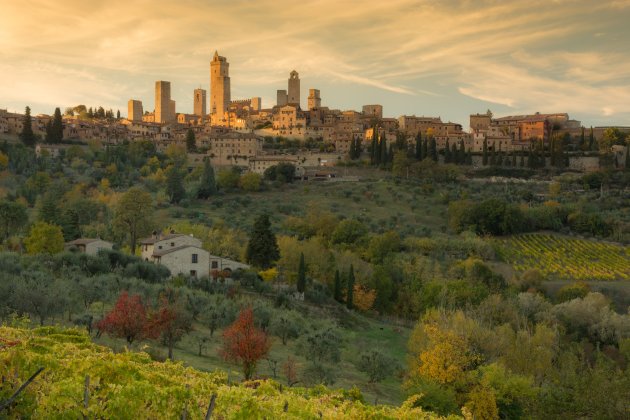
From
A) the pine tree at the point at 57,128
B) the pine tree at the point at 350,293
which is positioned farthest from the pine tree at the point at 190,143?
the pine tree at the point at 350,293

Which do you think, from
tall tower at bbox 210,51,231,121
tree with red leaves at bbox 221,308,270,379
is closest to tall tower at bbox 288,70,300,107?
tall tower at bbox 210,51,231,121

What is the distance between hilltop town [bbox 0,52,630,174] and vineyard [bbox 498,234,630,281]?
111ft

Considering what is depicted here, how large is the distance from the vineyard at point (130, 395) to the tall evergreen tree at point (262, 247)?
34391 millimetres

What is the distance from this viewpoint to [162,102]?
489 feet

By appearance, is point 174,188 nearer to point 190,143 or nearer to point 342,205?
point 342,205

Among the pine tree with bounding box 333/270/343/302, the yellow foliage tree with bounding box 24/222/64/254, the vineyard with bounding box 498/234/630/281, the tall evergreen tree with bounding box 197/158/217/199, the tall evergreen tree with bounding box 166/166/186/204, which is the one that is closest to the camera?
the yellow foliage tree with bounding box 24/222/64/254

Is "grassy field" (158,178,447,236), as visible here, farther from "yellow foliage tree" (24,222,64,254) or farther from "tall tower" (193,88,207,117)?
"tall tower" (193,88,207,117)

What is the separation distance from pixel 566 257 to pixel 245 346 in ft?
157

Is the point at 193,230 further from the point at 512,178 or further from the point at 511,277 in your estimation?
the point at 512,178

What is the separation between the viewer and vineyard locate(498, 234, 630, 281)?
5712 centimetres

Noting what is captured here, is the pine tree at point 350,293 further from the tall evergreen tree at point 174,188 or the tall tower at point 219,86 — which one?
the tall tower at point 219,86

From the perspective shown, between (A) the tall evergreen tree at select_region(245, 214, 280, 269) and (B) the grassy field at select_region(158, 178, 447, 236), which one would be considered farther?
(B) the grassy field at select_region(158, 178, 447, 236)

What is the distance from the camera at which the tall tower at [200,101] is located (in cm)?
16038

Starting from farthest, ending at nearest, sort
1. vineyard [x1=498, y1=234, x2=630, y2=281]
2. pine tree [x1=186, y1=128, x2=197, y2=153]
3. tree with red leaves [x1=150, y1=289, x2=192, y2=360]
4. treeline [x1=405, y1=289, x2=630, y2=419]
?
pine tree [x1=186, y1=128, x2=197, y2=153], vineyard [x1=498, y1=234, x2=630, y2=281], tree with red leaves [x1=150, y1=289, x2=192, y2=360], treeline [x1=405, y1=289, x2=630, y2=419]
